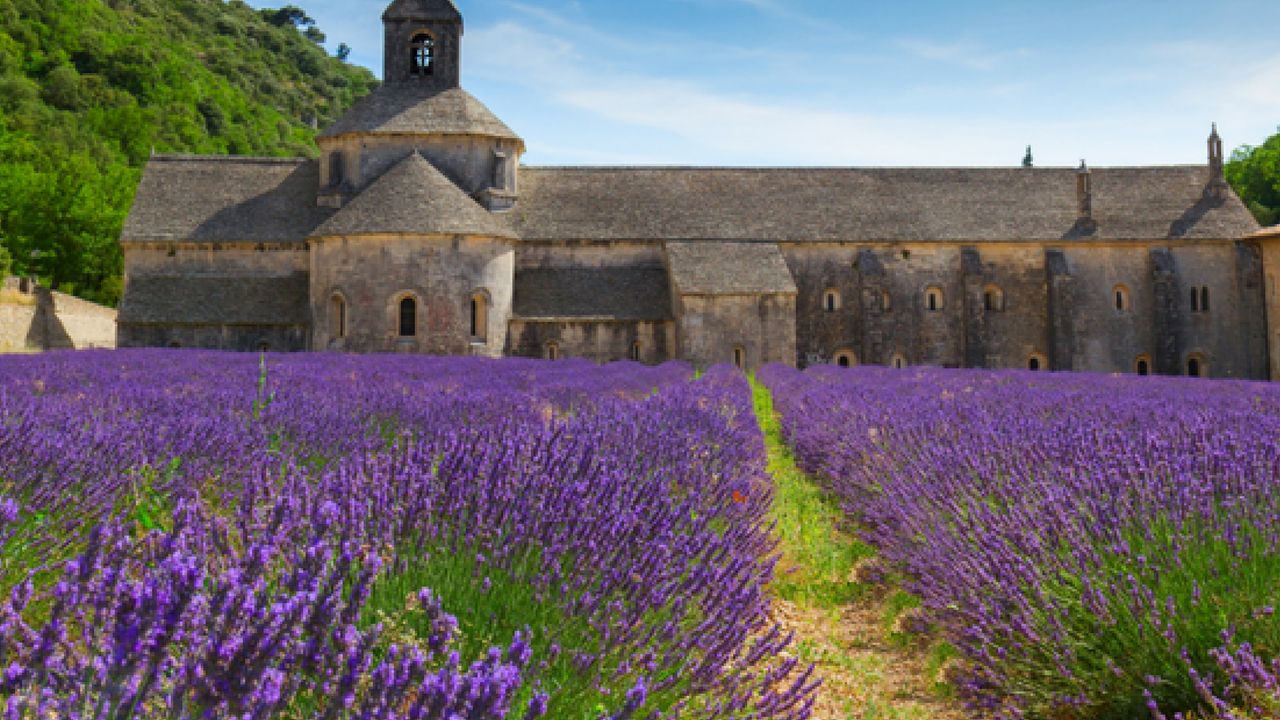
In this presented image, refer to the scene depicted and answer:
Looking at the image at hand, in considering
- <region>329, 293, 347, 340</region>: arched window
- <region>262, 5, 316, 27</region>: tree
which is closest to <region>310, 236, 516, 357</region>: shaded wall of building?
<region>329, 293, 347, 340</region>: arched window

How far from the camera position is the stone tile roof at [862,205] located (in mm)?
32656

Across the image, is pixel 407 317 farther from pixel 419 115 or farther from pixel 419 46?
pixel 419 46

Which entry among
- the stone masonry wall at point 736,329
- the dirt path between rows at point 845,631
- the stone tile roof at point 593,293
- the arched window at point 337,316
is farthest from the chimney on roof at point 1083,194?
the dirt path between rows at point 845,631

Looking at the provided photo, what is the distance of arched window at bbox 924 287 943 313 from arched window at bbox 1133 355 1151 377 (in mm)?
6681

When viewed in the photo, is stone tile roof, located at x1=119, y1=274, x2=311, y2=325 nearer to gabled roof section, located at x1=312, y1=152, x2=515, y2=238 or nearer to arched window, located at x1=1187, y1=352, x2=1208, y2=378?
gabled roof section, located at x1=312, y1=152, x2=515, y2=238

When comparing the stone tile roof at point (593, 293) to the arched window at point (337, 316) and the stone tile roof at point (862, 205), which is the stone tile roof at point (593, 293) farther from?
the arched window at point (337, 316)

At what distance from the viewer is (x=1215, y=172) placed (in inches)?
1372

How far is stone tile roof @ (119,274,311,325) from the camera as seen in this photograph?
96.0 ft

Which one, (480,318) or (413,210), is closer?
(413,210)

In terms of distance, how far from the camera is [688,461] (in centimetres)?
570

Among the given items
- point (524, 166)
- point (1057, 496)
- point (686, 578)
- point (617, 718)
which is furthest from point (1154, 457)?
point (524, 166)

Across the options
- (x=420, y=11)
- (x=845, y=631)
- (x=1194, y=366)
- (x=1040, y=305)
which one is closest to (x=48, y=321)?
(x=420, y=11)

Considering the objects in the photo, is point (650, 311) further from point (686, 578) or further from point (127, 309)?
point (686, 578)

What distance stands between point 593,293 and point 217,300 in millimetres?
11320
